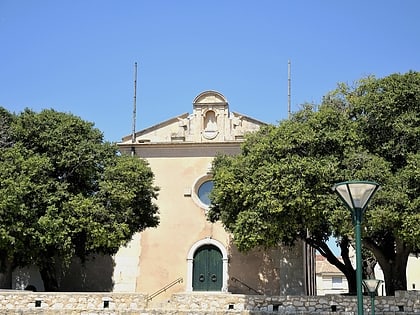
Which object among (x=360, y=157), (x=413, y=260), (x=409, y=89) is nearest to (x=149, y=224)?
(x=360, y=157)

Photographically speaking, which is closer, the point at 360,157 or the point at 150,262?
the point at 360,157

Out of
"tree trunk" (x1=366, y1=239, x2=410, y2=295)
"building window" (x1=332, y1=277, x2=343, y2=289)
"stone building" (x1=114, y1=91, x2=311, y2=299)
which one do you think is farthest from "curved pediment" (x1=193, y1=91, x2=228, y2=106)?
"building window" (x1=332, y1=277, x2=343, y2=289)

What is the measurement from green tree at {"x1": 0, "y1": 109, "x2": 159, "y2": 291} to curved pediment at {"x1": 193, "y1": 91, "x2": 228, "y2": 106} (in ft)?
15.6

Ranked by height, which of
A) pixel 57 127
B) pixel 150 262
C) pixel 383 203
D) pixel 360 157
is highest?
pixel 57 127

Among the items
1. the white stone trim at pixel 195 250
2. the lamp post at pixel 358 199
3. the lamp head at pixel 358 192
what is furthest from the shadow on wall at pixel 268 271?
the lamp head at pixel 358 192

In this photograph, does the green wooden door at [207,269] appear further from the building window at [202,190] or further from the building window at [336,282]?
the building window at [336,282]

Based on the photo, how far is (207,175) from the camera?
28.6 m

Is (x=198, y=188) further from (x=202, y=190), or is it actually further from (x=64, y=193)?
(x=64, y=193)

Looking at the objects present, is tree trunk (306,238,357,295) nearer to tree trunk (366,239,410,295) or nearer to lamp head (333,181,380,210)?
tree trunk (366,239,410,295)

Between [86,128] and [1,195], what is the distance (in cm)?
563

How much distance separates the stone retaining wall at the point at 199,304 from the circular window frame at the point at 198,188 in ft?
27.9

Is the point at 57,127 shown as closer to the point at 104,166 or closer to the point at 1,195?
the point at 104,166

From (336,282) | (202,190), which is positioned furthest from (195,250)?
(336,282)

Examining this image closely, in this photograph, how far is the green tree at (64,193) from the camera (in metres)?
22.3
